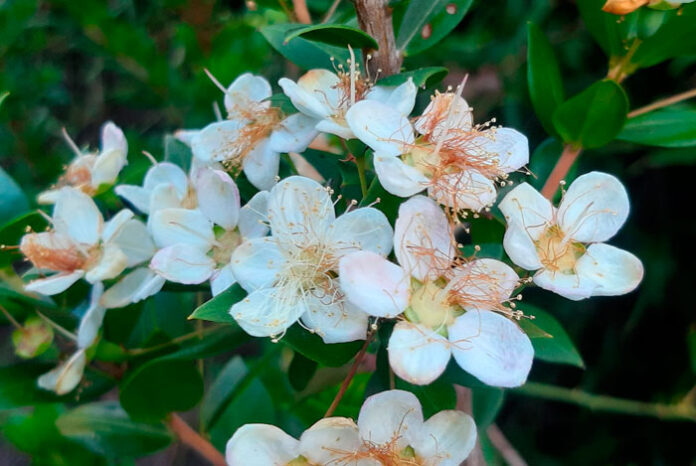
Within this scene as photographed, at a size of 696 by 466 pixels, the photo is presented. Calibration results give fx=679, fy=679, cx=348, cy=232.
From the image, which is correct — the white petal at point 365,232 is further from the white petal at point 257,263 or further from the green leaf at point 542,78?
the green leaf at point 542,78

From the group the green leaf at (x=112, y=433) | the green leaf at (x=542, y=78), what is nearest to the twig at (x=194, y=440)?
the green leaf at (x=112, y=433)

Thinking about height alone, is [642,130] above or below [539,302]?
above

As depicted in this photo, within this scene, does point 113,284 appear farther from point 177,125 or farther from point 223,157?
point 177,125

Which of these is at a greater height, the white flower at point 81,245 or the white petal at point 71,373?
the white flower at point 81,245

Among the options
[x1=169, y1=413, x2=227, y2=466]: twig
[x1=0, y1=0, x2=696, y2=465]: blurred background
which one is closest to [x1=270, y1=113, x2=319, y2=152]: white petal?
[x1=169, y1=413, x2=227, y2=466]: twig

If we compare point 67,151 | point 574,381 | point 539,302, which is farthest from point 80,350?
point 67,151

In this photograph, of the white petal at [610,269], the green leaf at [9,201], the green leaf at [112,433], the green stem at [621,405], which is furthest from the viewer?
the green stem at [621,405]

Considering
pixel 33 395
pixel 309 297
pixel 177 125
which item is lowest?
pixel 177 125
